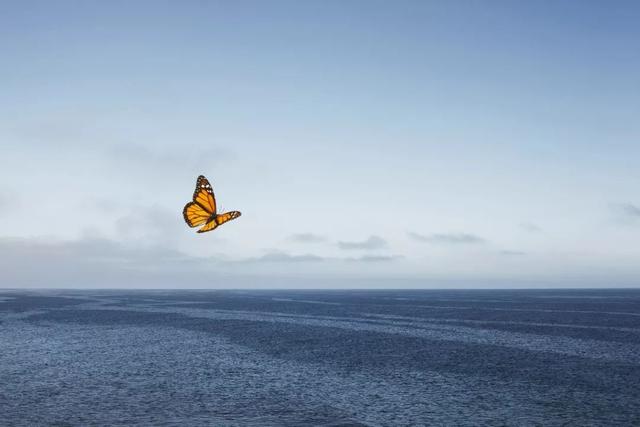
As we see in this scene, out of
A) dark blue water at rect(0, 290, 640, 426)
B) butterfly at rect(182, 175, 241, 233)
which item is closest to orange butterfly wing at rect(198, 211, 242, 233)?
butterfly at rect(182, 175, 241, 233)

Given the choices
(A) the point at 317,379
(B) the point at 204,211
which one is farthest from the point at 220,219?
(A) the point at 317,379

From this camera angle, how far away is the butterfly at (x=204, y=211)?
42.2 ft

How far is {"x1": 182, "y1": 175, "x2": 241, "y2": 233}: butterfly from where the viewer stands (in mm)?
12852

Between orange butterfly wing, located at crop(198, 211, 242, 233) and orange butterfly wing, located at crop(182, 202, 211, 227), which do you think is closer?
orange butterfly wing, located at crop(198, 211, 242, 233)

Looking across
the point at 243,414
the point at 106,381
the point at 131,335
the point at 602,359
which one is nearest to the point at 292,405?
the point at 243,414

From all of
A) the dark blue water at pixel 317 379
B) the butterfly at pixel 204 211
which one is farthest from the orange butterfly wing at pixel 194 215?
the dark blue water at pixel 317 379

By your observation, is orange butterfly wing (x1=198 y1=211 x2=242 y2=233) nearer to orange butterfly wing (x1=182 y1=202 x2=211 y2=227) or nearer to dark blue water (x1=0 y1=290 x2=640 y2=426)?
orange butterfly wing (x1=182 y1=202 x2=211 y2=227)

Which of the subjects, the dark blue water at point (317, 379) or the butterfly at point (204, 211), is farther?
the dark blue water at point (317, 379)

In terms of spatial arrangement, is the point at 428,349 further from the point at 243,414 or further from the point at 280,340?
the point at 243,414

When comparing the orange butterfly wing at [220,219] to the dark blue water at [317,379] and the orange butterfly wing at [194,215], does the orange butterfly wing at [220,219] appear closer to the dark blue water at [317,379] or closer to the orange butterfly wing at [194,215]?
the orange butterfly wing at [194,215]

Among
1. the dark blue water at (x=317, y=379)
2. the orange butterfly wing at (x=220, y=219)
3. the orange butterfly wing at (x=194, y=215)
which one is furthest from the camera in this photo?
the dark blue water at (x=317, y=379)

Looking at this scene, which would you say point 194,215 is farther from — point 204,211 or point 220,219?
point 220,219

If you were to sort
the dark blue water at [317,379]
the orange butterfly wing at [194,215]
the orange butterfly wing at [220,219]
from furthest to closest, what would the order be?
1. the dark blue water at [317,379]
2. the orange butterfly wing at [194,215]
3. the orange butterfly wing at [220,219]

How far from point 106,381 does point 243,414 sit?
976cm
